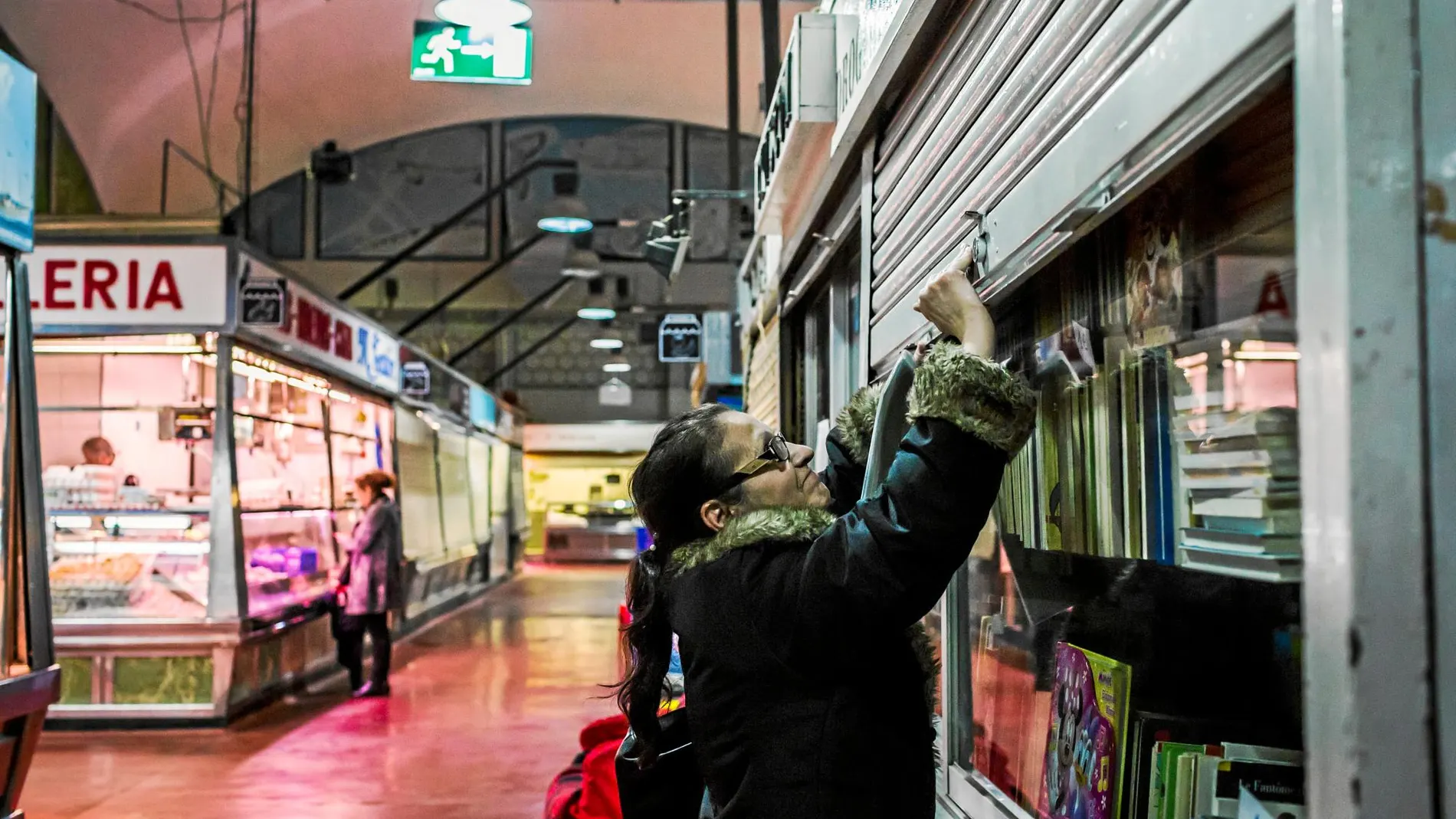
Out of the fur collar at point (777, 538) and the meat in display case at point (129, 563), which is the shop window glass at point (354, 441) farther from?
the fur collar at point (777, 538)

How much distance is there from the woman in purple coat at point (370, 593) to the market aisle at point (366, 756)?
22 cm

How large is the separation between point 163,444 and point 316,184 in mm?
9476

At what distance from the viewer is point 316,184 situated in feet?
53.7

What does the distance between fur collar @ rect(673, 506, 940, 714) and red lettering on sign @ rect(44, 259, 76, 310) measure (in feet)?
22.8

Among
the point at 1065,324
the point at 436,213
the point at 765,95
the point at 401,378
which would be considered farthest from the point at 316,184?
the point at 1065,324

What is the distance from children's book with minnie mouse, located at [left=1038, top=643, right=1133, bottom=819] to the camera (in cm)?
174

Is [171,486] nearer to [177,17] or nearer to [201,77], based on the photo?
[177,17]

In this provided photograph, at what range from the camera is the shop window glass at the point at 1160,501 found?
1.33 metres

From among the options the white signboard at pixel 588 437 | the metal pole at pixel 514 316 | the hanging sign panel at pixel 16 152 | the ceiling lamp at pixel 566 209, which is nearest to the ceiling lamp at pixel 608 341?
the metal pole at pixel 514 316

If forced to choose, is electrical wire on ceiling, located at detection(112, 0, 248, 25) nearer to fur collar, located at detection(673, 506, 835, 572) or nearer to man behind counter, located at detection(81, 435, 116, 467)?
man behind counter, located at detection(81, 435, 116, 467)

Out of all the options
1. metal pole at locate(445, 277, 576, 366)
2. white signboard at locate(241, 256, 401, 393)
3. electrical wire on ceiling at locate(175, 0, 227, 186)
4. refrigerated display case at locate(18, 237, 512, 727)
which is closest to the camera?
refrigerated display case at locate(18, 237, 512, 727)

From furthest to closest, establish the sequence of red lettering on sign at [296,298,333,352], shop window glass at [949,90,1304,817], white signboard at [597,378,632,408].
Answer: white signboard at [597,378,632,408] < red lettering on sign at [296,298,333,352] < shop window glass at [949,90,1304,817]

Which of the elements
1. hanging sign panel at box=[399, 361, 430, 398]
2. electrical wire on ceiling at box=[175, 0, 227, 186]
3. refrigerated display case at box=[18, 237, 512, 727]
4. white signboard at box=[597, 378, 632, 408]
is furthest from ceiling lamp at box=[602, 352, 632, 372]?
refrigerated display case at box=[18, 237, 512, 727]

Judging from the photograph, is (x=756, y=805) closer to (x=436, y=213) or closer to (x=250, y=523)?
(x=250, y=523)
